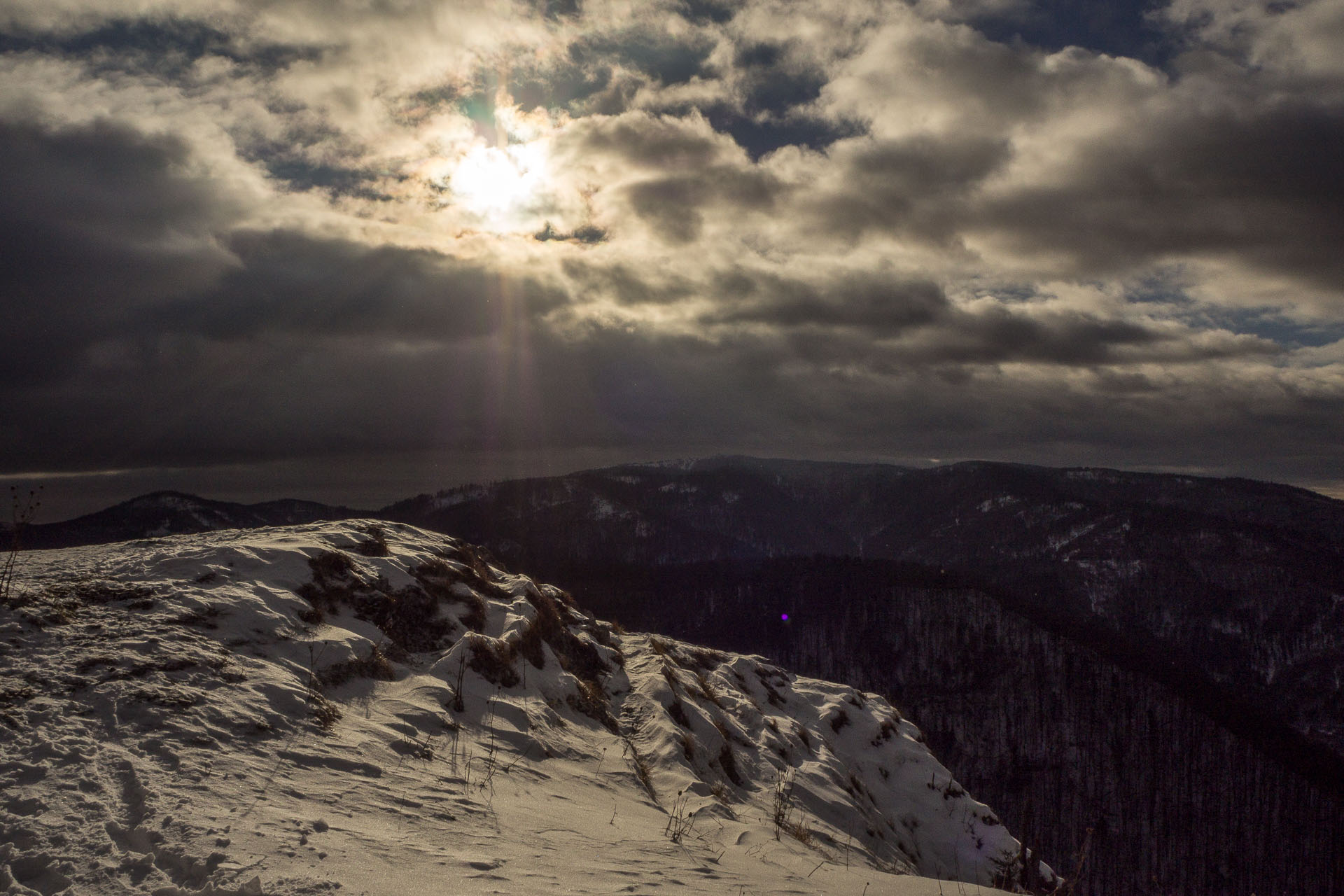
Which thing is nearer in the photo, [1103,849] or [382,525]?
[382,525]

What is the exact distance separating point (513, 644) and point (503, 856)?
11.8 metres

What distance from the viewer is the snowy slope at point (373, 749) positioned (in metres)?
7.59

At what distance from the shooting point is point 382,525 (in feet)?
87.3

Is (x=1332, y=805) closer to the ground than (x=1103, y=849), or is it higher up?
higher up

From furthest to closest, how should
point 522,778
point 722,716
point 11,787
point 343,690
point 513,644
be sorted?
point 722,716 < point 513,644 < point 343,690 < point 522,778 < point 11,787

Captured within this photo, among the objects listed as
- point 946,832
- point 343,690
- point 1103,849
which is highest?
point 343,690

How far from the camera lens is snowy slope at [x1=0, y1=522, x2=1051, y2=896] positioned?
7.59 m

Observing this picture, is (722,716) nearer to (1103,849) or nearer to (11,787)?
(11,787)

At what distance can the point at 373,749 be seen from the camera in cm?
1184

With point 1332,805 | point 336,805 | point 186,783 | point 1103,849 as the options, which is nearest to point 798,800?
point 336,805

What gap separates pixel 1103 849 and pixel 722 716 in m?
194

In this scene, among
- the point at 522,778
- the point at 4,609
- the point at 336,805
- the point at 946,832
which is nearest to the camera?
the point at 336,805

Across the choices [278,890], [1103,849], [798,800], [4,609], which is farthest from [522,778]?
[1103,849]

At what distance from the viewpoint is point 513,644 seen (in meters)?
20.2
